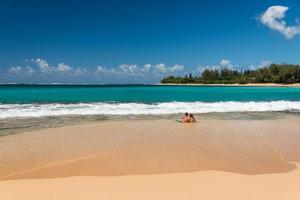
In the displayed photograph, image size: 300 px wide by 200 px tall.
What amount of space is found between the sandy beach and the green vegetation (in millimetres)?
114378

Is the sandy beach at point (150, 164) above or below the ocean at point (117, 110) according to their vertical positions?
above

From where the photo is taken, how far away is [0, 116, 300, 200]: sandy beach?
5253mm

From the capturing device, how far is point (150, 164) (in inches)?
284

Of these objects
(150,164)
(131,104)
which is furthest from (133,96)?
(150,164)

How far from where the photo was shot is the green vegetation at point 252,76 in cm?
11788

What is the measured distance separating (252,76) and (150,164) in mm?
138602

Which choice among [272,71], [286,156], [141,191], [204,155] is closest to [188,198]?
[141,191]

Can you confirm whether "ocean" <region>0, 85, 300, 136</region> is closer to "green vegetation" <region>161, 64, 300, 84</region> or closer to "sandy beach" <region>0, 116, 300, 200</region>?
"sandy beach" <region>0, 116, 300, 200</region>

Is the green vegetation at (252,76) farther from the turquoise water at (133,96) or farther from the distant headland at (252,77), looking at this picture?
the turquoise water at (133,96)

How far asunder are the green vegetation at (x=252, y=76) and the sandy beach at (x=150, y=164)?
114378 millimetres

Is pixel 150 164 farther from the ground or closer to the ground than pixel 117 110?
farther from the ground

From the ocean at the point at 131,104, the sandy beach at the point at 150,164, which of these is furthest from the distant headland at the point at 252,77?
the sandy beach at the point at 150,164

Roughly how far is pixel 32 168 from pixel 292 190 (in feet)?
15.3

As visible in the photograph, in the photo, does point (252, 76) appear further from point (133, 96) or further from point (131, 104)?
point (131, 104)
